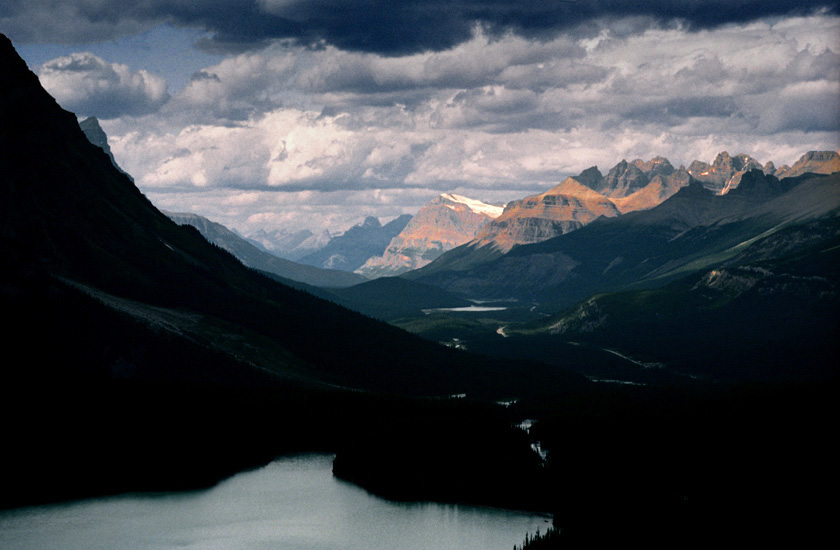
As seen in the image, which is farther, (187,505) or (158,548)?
(187,505)

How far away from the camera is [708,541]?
158500 millimetres

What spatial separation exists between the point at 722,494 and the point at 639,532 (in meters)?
32.8

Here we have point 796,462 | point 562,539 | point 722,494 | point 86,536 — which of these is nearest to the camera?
point 562,539

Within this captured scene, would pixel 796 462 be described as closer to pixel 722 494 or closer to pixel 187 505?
pixel 722 494

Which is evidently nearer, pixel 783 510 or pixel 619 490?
pixel 783 510

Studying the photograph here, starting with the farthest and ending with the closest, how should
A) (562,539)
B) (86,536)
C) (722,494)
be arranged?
(722,494) < (86,536) < (562,539)

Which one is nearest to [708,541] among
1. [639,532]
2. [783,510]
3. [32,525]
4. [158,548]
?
[639,532]

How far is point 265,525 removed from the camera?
178 m

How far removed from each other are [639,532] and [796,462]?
182 ft

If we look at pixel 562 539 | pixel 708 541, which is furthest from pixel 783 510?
pixel 562 539

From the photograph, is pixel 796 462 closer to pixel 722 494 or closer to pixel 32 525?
pixel 722 494

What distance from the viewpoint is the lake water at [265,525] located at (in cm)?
16488

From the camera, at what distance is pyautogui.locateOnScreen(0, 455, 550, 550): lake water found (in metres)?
165

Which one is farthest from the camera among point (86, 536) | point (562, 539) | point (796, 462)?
point (796, 462)
